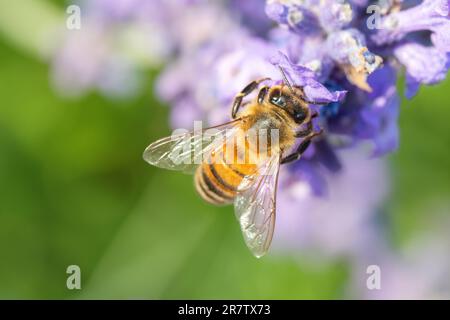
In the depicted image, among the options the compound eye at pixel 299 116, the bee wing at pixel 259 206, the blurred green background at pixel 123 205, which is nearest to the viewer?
the bee wing at pixel 259 206

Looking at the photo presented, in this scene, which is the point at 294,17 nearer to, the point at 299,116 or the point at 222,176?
the point at 299,116

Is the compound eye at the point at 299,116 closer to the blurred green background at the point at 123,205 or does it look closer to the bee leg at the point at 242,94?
the bee leg at the point at 242,94

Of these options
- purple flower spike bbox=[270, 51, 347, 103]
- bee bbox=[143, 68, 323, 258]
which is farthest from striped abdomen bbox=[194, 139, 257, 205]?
purple flower spike bbox=[270, 51, 347, 103]

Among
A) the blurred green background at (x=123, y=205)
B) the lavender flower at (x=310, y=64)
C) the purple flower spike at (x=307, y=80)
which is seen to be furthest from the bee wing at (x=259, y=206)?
the blurred green background at (x=123, y=205)

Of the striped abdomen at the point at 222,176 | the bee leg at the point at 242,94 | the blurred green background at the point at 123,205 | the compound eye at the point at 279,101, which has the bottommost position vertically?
the striped abdomen at the point at 222,176

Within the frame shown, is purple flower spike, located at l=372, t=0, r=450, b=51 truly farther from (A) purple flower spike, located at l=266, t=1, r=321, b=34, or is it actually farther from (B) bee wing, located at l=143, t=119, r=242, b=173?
(B) bee wing, located at l=143, t=119, r=242, b=173

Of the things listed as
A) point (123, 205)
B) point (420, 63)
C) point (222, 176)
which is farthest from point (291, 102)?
point (123, 205)
